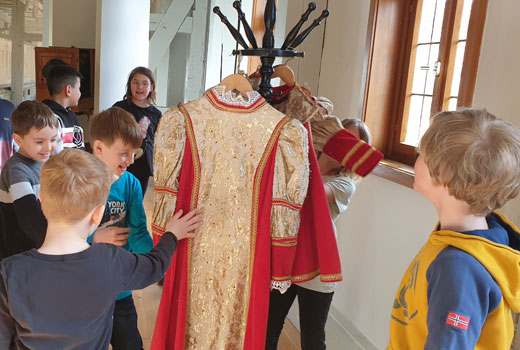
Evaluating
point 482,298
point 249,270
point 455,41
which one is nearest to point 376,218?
point 455,41

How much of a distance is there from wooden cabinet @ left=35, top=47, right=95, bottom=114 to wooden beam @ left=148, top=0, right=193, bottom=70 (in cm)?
180

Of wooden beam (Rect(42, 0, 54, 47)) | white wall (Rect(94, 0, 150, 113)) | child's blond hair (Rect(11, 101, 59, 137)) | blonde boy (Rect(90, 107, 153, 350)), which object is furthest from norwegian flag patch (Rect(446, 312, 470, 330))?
wooden beam (Rect(42, 0, 54, 47))

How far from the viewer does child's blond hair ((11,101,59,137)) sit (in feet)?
6.71

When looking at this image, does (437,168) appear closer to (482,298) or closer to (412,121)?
(482,298)

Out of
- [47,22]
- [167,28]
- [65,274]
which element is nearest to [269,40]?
[65,274]

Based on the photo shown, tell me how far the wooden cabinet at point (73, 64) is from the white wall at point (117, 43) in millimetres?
343

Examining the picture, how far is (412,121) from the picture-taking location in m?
2.40

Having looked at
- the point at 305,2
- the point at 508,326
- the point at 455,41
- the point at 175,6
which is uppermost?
the point at 175,6

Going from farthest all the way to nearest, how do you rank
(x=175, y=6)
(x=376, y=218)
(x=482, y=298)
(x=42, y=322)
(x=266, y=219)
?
(x=175, y=6), (x=376, y=218), (x=266, y=219), (x=42, y=322), (x=482, y=298)

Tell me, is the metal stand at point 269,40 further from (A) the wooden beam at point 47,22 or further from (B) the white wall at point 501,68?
(A) the wooden beam at point 47,22

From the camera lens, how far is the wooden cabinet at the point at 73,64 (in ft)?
17.5

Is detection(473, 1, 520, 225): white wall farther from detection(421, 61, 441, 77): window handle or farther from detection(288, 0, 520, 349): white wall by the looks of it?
detection(421, 61, 441, 77): window handle

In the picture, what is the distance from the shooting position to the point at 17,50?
1027 centimetres

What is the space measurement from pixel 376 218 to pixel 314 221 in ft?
3.24
